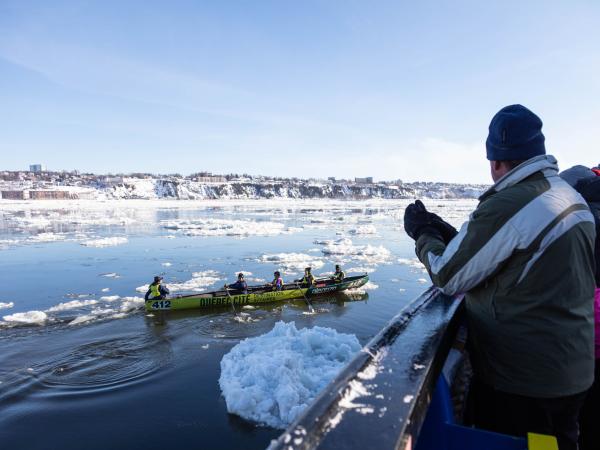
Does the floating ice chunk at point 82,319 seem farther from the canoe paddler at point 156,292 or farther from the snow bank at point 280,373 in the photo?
the snow bank at point 280,373

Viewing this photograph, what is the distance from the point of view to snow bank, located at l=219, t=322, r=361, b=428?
7.72m

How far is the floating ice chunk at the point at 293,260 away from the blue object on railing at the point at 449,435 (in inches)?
818

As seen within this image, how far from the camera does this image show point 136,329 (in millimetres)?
13594

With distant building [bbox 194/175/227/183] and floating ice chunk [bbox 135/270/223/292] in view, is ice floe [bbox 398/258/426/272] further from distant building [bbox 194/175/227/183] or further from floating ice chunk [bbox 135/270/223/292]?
distant building [bbox 194/175/227/183]

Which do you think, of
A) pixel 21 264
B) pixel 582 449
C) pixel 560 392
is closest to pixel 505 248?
pixel 560 392

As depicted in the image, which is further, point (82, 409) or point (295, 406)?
point (82, 409)

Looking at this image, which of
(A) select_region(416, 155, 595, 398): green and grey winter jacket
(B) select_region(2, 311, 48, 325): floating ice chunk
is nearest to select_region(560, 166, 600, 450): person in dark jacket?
(A) select_region(416, 155, 595, 398): green and grey winter jacket

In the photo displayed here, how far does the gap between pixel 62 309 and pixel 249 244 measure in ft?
55.7

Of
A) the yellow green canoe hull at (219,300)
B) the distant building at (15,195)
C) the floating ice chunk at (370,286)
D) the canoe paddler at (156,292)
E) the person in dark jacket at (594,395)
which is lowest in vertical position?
the floating ice chunk at (370,286)

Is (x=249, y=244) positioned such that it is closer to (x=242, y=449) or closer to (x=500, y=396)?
(x=242, y=449)

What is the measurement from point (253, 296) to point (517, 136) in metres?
15.2

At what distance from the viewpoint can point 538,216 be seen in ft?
5.29

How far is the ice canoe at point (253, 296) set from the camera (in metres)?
15.3

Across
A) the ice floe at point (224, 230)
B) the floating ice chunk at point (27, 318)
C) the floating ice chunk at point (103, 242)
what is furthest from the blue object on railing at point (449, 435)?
the ice floe at point (224, 230)
